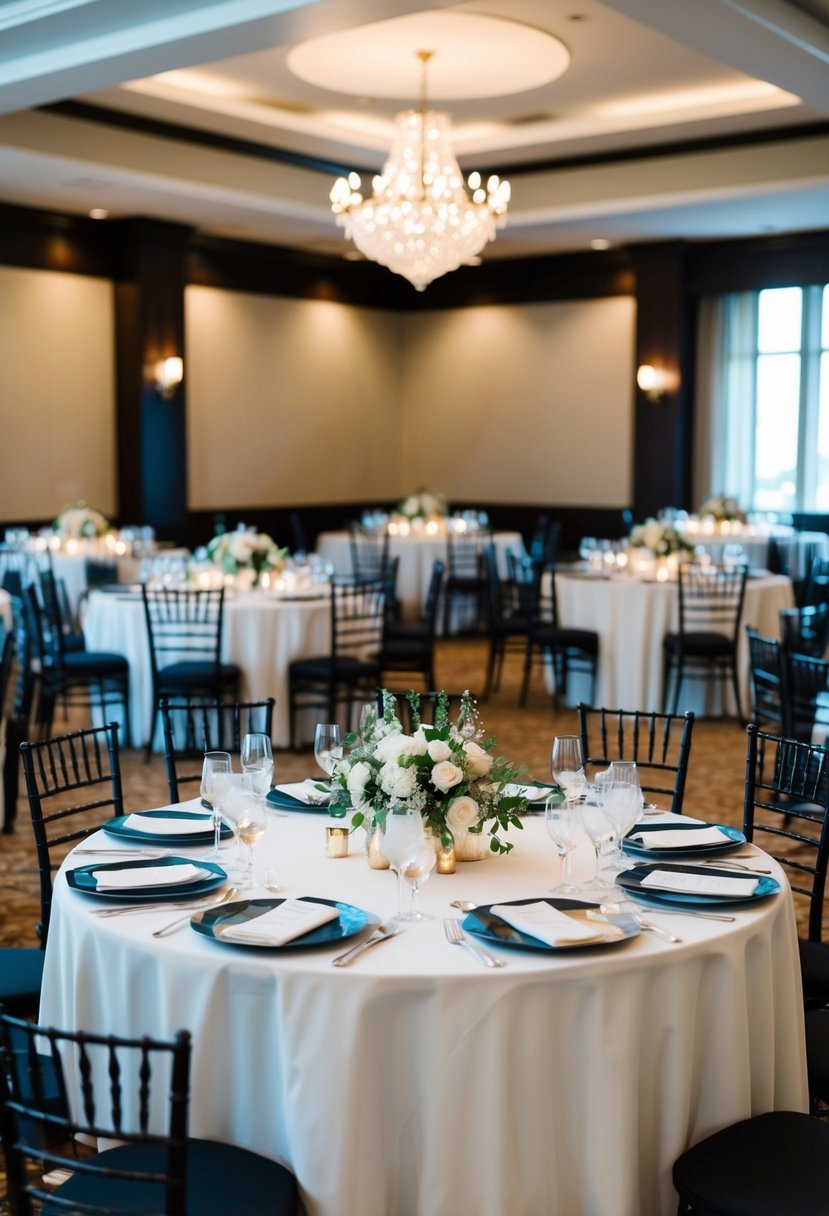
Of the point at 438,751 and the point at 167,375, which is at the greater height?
the point at 167,375

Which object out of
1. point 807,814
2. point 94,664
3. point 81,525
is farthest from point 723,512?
point 807,814

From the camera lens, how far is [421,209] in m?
8.88

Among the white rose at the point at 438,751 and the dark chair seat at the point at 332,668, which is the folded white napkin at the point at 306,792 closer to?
the white rose at the point at 438,751

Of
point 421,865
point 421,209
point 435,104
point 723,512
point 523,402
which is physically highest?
point 435,104

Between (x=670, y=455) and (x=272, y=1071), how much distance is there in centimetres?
1226

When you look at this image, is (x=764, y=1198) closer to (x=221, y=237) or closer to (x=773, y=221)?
(x=773, y=221)

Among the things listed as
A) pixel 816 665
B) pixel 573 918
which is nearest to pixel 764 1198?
pixel 573 918

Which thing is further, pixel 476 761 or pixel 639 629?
pixel 639 629

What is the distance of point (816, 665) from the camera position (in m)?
5.82

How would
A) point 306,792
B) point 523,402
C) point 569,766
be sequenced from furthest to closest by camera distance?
point 523,402
point 306,792
point 569,766

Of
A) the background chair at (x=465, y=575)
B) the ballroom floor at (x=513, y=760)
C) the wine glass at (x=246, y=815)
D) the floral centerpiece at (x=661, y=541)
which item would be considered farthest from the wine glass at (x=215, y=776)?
the background chair at (x=465, y=575)

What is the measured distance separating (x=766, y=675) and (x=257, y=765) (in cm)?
422

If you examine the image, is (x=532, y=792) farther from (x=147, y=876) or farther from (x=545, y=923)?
(x=147, y=876)

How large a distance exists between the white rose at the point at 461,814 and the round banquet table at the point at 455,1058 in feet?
0.83
